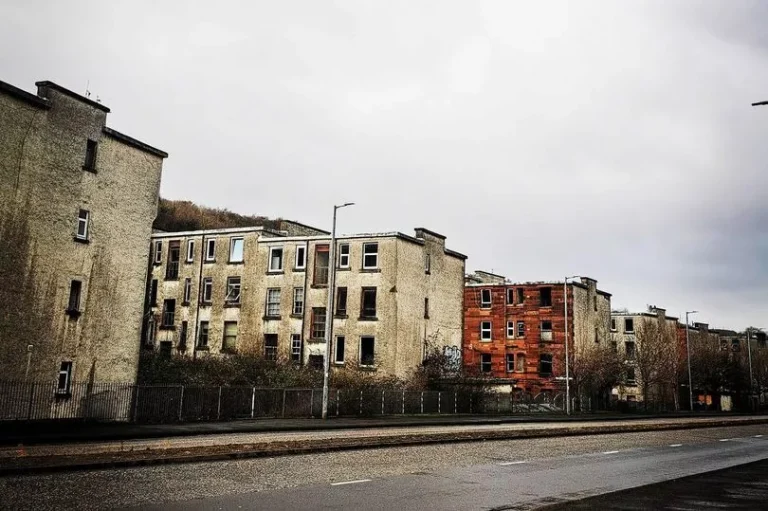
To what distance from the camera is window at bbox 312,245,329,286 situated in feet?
176

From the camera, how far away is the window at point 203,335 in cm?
5653

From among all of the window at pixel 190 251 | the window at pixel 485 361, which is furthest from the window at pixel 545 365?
the window at pixel 190 251

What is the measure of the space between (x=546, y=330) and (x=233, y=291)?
3186 cm

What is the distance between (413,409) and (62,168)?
24940mm

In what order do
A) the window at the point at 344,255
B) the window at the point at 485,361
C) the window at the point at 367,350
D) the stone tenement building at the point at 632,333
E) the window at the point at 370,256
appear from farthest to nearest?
the stone tenement building at the point at 632,333, the window at the point at 485,361, the window at the point at 344,255, the window at the point at 370,256, the window at the point at 367,350

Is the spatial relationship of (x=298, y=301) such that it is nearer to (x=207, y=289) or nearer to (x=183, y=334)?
(x=207, y=289)

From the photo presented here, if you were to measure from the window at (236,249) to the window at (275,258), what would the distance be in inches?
103

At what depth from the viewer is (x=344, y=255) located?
5353cm

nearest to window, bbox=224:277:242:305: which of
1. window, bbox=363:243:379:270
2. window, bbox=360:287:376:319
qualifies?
window, bbox=360:287:376:319

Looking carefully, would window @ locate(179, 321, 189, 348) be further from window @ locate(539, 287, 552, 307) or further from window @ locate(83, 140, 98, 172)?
window @ locate(539, 287, 552, 307)

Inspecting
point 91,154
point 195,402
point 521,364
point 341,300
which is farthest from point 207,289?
point 521,364

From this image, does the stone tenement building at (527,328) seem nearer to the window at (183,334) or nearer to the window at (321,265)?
the window at (321,265)

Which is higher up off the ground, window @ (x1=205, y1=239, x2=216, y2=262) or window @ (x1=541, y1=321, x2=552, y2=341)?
window @ (x1=205, y1=239, x2=216, y2=262)

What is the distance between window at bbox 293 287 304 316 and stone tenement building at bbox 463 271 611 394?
74.7 feet
